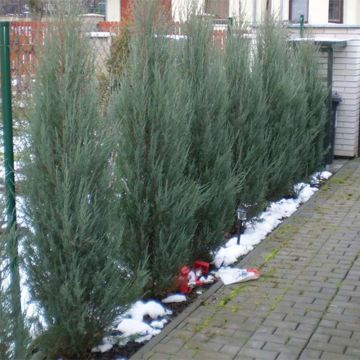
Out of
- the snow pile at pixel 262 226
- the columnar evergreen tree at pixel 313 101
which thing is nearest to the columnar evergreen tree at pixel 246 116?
the snow pile at pixel 262 226

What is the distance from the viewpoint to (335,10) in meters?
25.5

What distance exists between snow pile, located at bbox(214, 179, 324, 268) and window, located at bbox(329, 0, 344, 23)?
51.7ft

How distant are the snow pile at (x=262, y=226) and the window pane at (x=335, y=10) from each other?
15.8m

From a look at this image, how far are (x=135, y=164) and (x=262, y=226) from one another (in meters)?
3.04

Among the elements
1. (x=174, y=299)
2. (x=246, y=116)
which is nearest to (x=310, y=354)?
(x=174, y=299)

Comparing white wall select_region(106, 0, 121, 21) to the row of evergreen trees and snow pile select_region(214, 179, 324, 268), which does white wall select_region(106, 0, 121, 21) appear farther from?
the row of evergreen trees

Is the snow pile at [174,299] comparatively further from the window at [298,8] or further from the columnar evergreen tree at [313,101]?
the window at [298,8]

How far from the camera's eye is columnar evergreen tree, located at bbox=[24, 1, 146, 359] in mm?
4457

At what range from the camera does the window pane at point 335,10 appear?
25359 mm

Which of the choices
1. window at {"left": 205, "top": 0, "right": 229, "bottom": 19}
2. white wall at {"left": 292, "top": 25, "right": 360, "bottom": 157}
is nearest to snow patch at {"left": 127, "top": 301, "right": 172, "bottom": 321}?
window at {"left": 205, "top": 0, "right": 229, "bottom": 19}

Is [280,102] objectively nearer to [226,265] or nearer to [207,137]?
[207,137]

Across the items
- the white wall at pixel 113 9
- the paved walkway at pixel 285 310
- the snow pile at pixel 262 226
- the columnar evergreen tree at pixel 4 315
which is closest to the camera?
the columnar evergreen tree at pixel 4 315

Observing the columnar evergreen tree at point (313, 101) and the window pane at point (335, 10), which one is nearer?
the columnar evergreen tree at point (313, 101)

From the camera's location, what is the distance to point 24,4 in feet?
20.4
